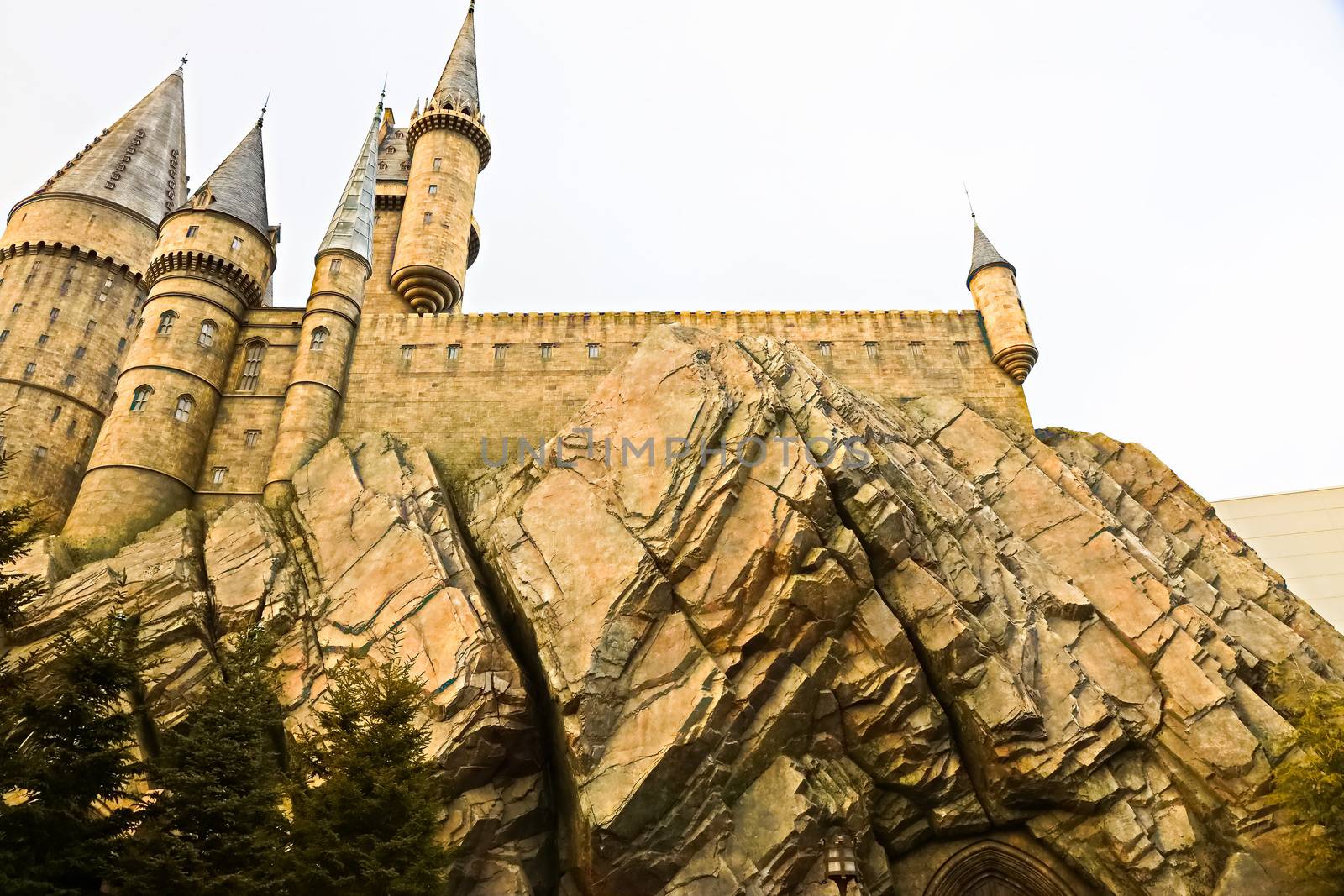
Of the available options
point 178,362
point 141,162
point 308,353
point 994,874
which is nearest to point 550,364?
point 308,353

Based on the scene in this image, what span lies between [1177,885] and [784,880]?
10331 mm

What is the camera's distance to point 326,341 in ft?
113

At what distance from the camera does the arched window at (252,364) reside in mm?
34094

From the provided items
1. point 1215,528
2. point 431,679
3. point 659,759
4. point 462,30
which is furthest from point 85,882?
point 462,30

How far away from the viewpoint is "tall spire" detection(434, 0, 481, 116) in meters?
45.4

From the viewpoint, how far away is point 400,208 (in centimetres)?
4850

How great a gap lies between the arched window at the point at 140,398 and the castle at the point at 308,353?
7cm

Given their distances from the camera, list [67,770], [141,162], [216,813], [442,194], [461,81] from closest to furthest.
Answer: [67,770] → [216,813] → [442,194] → [461,81] → [141,162]

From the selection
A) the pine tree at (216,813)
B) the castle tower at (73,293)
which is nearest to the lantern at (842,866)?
the pine tree at (216,813)

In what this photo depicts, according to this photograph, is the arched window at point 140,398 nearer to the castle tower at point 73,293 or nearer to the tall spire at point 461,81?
the castle tower at point 73,293

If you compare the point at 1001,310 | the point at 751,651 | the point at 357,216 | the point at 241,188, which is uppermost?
the point at 241,188

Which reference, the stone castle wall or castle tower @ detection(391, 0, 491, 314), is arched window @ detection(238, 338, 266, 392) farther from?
castle tower @ detection(391, 0, 491, 314)

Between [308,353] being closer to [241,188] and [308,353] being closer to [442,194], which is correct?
[241,188]

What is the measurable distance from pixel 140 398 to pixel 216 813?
20.8 m
